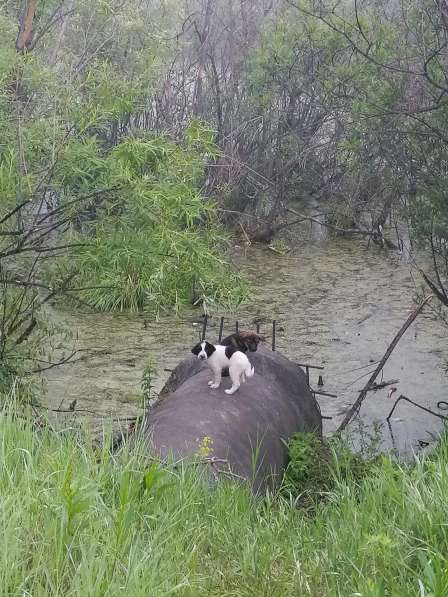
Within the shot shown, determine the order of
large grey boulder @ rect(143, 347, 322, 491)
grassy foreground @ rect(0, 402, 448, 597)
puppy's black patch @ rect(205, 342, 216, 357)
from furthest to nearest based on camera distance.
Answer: puppy's black patch @ rect(205, 342, 216, 357), large grey boulder @ rect(143, 347, 322, 491), grassy foreground @ rect(0, 402, 448, 597)

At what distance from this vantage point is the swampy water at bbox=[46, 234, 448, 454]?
945 centimetres

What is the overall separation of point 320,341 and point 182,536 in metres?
8.68

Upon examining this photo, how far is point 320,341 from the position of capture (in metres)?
12.0

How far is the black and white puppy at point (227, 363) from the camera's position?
5.96 metres

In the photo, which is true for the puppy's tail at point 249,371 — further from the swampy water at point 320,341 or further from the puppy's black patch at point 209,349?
the swampy water at point 320,341

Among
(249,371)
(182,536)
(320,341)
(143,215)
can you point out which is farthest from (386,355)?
(182,536)

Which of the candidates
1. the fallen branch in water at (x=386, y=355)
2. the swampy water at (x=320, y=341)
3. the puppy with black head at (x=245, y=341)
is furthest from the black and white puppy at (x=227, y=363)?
the swampy water at (x=320, y=341)

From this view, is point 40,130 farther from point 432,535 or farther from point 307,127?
point 307,127

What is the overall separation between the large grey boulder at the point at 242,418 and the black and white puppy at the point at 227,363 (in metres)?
0.06

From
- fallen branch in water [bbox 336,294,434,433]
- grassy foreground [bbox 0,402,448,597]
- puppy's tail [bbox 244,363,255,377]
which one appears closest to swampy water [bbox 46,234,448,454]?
fallen branch in water [bbox 336,294,434,433]

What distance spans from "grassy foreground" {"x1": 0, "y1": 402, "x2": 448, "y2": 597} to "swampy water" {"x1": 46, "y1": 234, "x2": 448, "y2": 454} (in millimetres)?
3721

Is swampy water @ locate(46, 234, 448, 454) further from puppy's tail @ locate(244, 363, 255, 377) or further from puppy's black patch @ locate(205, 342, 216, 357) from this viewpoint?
puppy's black patch @ locate(205, 342, 216, 357)

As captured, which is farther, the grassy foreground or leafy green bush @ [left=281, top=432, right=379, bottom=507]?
leafy green bush @ [left=281, top=432, right=379, bottom=507]

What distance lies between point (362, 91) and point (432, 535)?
8.76 meters
